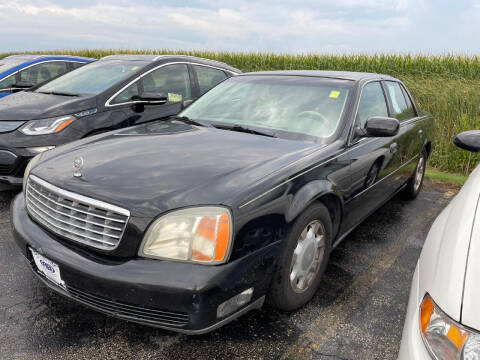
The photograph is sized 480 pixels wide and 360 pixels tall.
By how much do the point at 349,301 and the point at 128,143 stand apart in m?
1.88

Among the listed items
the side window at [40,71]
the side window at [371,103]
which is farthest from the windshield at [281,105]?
the side window at [40,71]

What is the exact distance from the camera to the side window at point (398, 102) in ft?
13.3

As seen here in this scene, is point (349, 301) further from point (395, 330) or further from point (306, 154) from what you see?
point (306, 154)

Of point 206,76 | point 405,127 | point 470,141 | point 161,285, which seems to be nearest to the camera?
point 161,285

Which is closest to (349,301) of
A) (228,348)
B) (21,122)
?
(228,348)

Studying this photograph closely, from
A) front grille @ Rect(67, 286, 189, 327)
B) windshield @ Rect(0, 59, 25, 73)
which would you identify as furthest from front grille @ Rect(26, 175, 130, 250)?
windshield @ Rect(0, 59, 25, 73)

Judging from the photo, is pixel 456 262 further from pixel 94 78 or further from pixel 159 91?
pixel 94 78

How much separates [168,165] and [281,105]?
1285mm

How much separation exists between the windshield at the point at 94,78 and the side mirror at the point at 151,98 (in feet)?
1.36

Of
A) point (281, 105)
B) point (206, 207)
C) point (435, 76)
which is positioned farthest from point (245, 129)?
point (435, 76)

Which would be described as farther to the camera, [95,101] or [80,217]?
[95,101]

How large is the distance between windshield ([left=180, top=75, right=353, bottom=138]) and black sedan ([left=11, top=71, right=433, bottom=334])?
14 millimetres

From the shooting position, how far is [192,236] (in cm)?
184

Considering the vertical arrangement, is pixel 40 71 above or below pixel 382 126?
above
